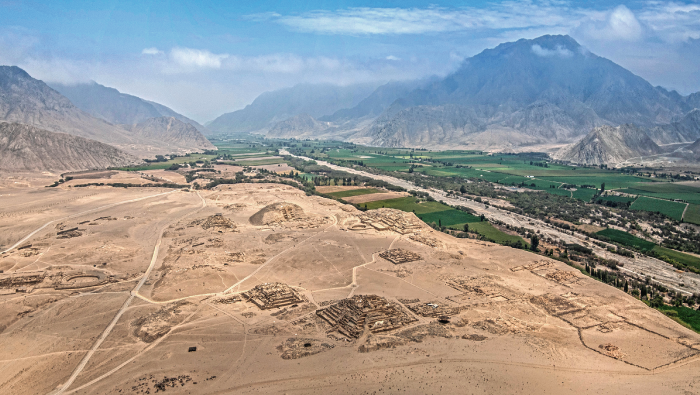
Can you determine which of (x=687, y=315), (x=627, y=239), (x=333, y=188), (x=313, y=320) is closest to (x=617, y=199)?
(x=627, y=239)

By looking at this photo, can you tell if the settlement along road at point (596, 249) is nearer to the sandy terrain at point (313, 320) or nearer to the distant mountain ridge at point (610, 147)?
the sandy terrain at point (313, 320)

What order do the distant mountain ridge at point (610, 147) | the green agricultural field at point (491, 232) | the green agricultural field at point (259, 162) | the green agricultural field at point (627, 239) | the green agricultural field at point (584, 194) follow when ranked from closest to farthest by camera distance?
1. the green agricultural field at point (627, 239)
2. the green agricultural field at point (491, 232)
3. the green agricultural field at point (584, 194)
4. the distant mountain ridge at point (610, 147)
5. the green agricultural field at point (259, 162)

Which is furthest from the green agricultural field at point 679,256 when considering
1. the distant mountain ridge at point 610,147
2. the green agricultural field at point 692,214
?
the distant mountain ridge at point 610,147

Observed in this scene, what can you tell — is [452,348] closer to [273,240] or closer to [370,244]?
[370,244]

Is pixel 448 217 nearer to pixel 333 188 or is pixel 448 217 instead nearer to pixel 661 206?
pixel 333 188

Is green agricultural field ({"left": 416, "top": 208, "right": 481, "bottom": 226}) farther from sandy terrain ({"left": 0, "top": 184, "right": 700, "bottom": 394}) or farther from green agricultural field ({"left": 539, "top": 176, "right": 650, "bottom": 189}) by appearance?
green agricultural field ({"left": 539, "top": 176, "right": 650, "bottom": 189})

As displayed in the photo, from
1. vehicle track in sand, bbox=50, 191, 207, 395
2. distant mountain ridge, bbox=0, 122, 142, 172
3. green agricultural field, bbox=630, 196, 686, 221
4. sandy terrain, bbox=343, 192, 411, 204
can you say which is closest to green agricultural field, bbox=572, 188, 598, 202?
green agricultural field, bbox=630, 196, 686, 221

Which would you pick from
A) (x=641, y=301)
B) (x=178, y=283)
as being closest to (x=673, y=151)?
(x=641, y=301)
